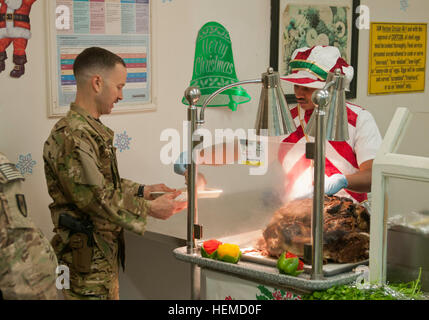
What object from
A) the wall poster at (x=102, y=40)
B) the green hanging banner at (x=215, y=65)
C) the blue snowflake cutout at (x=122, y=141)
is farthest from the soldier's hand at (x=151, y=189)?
the green hanging banner at (x=215, y=65)

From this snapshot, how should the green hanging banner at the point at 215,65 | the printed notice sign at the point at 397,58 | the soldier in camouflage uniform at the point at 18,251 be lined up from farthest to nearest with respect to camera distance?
the printed notice sign at the point at 397,58 < the green hanging banner at the point at 215,65 < the soldier in camouflage uniform at the point at 18,251

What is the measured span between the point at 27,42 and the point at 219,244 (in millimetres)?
1352

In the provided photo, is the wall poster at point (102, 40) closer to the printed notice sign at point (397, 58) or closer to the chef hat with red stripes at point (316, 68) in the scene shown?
the chef hat with red stripes at point (316, 68)

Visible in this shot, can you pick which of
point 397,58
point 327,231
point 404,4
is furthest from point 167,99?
point 404,4

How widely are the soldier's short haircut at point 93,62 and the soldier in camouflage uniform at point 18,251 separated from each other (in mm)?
1101

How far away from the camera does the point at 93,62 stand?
2652 mm

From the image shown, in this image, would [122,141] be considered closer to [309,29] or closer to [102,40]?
[102,40]

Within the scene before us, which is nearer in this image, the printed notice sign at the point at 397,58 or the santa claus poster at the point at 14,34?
the santa claus poster at the point at 14,34

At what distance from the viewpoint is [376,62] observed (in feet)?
15.1

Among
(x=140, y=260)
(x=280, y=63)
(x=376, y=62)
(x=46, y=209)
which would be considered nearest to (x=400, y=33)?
(x=376, y=62)

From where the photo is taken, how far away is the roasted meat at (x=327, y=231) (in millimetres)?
2082

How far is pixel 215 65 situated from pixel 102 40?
29.7 inches

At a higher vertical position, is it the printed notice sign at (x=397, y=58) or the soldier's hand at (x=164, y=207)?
the printed notice sign at (x=397, y=58)
